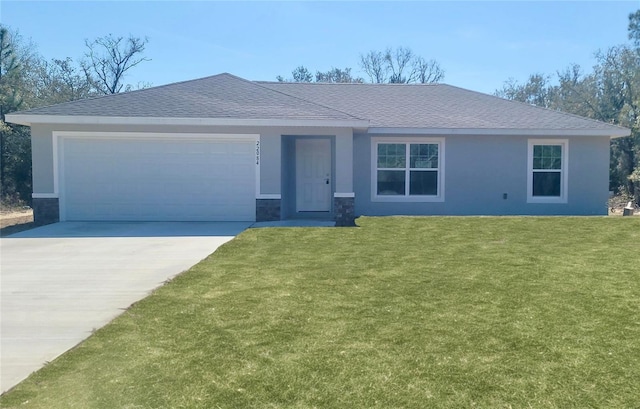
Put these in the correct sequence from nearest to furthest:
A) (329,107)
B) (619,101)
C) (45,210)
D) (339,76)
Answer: (45,210), (329,107), (619,101), (339,76)

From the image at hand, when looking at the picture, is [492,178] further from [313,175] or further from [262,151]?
[262,151]

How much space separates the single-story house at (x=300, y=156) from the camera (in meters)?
13.3

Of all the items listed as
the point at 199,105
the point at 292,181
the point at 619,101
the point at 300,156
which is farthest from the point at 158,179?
the point at 619,101

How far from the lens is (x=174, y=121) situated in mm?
13031

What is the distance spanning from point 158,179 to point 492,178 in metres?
9.74

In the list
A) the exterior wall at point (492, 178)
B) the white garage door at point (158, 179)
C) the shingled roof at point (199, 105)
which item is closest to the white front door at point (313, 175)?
the exterior wall at point (492, 178)

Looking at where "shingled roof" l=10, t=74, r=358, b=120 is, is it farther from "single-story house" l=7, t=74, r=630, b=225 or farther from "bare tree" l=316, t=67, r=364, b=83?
"bare tree" l=316, t=67, r=364, b=83

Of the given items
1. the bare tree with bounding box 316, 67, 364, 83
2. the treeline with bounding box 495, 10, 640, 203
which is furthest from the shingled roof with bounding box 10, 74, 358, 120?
the bare tree with bounding box 316, 67, 364, 83

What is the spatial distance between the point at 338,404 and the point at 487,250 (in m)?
6.35

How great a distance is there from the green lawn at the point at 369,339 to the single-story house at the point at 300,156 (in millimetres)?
5776

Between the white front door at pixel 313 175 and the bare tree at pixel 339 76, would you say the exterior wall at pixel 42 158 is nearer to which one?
the white front door at pixel 313 175

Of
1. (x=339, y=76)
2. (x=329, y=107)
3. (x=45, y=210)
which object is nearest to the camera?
(x=45, y=210)

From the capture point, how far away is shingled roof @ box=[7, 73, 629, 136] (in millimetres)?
13211

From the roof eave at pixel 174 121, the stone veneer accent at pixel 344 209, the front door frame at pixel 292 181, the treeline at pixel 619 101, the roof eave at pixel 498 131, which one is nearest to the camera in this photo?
the roof eave at pixel 174 121
